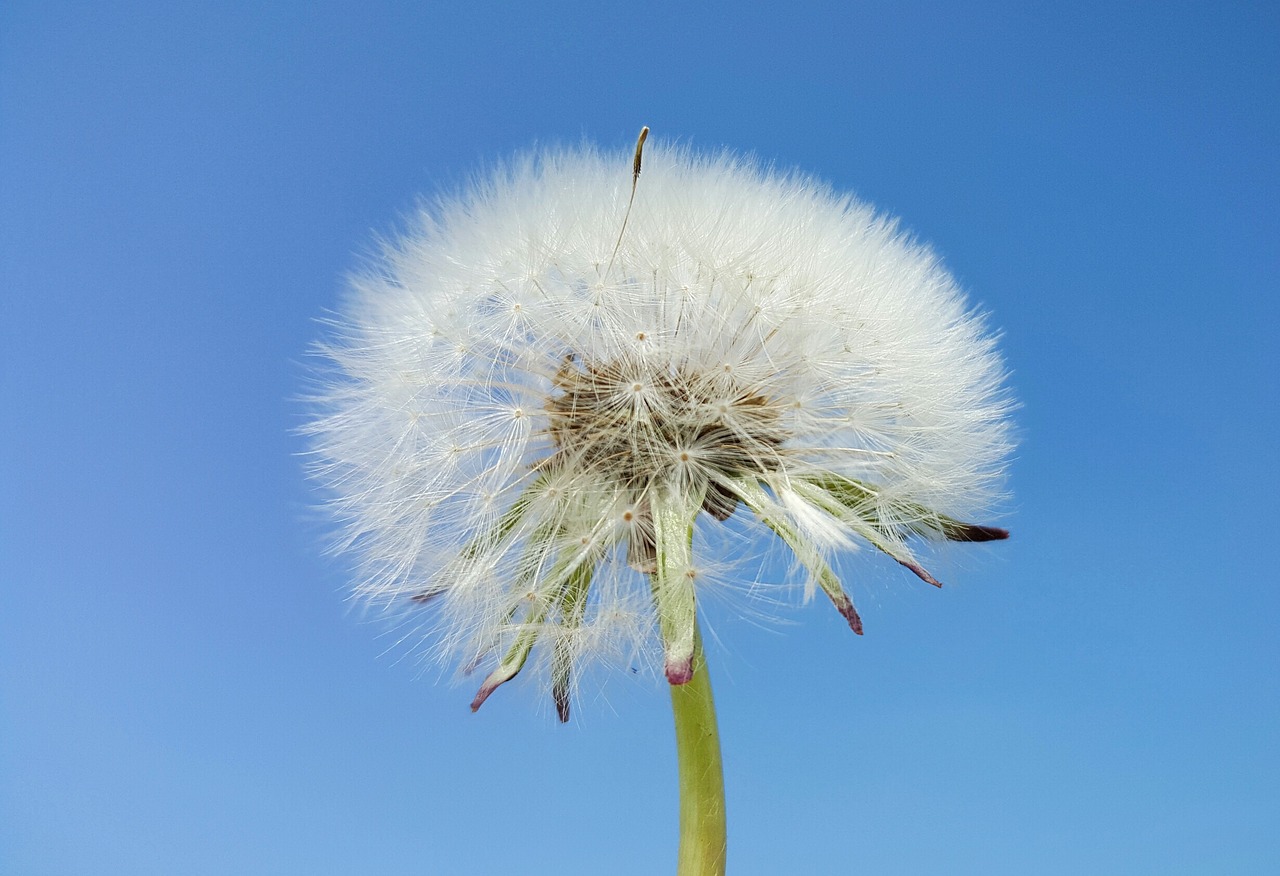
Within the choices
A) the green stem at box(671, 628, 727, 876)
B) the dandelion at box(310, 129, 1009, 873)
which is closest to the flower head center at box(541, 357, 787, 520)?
the dandelion at box(310, 129, 1009, 873)

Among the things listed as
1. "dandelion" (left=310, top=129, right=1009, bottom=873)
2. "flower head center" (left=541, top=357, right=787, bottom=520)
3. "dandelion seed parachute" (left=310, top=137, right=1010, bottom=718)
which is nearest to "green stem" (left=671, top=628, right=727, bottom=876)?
"dandelion" (left=310, top=129, right=1009, bottom=873)

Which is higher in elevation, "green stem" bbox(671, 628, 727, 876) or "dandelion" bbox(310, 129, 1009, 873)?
"dandelion" bbox(310, 129, 1009, 873)

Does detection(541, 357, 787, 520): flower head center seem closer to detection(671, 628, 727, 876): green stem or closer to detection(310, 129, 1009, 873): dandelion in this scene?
detection(310, 129, 1009, 873): dandelion

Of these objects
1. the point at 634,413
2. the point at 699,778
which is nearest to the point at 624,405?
the point at 634,413

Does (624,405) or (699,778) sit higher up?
(624,405)

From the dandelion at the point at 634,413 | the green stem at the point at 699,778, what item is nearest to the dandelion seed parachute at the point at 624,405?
the dandelion at the point at 634,413

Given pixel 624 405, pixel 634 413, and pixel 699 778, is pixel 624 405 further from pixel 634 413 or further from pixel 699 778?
pixel 699 778
